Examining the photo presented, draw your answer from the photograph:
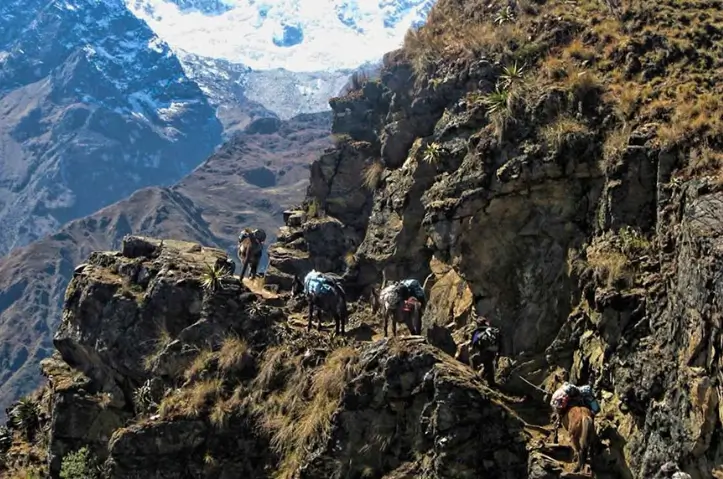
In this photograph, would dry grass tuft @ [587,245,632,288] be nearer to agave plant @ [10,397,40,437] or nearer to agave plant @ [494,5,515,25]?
agave plant @ [494,5,515,25]

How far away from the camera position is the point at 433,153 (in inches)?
1138

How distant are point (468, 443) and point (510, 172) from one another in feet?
26.6

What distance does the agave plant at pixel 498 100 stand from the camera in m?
26.2

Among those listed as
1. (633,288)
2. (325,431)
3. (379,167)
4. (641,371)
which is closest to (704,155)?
(633,288)

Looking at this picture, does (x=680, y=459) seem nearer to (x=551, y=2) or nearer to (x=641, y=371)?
(x=641, y=371)

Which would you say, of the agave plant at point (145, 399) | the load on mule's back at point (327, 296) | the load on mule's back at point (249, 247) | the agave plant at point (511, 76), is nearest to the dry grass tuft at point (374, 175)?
the load on mule's back at point (249, 247)

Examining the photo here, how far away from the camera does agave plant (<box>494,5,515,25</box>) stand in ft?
102

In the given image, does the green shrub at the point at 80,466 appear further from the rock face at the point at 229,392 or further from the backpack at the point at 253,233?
the backpack at the point at 253,233

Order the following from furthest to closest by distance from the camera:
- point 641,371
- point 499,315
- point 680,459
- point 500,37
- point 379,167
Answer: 1. point 379,167
2. point 500,37
3. point 499,315
4. point 641,371
5. point 680,459

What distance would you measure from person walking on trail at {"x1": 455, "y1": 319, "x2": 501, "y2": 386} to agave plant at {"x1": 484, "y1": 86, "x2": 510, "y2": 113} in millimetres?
6857

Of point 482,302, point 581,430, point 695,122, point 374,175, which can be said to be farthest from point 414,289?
point 374,175

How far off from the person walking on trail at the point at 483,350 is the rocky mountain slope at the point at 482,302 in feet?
2.20

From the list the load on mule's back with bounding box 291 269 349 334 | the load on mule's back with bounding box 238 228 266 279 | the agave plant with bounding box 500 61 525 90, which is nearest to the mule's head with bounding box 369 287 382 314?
the load on mule's back with bounding box 291 269 349 334

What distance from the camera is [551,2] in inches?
1206
